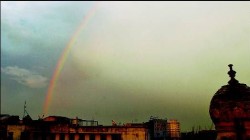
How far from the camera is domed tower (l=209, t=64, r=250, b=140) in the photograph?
8.00 meters

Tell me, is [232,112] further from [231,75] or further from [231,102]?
[231,75]

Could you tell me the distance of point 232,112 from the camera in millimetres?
8086

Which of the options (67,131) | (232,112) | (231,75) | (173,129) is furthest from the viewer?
(173,129)

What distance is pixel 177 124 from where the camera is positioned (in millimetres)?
50812

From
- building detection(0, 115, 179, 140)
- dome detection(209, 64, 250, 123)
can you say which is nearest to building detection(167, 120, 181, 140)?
building detection(0, 115, 179, 140)

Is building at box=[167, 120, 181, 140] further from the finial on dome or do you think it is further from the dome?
the dome

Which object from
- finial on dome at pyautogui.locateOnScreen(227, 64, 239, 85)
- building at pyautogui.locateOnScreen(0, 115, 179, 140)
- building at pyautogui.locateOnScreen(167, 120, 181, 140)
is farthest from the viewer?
building at pyautogui.locateOnScreen(167, 120, 181, 140)

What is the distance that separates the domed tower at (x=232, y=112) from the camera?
26.2 ft

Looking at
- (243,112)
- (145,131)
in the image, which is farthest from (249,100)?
(145,131)

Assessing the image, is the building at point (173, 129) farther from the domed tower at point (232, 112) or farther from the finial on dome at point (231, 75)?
the domed tower at point (232, 112)

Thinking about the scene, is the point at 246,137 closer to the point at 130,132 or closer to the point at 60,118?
the point at 130,132

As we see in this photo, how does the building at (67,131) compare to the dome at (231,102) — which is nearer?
the dome at (231,102)

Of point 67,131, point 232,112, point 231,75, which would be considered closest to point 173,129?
point 67,131

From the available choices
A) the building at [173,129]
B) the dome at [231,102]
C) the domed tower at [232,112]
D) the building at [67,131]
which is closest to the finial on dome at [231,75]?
the dome at [231,102]
